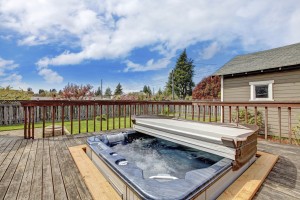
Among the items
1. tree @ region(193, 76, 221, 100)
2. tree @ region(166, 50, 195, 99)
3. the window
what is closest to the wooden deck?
the window

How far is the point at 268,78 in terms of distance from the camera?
6797 mm

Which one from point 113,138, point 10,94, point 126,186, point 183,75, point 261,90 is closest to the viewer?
point 126,186

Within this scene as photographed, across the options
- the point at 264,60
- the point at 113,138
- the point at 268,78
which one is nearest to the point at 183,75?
the point at 264,60

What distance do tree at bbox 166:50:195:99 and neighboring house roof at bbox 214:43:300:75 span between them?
19.8 meters

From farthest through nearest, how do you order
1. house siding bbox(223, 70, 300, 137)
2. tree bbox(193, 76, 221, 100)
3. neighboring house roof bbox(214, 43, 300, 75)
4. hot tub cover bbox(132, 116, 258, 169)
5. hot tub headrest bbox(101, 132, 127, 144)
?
tree bbox(193, 76, 221, 100) < neighboring house roof bbox(214, 43, 300, 75) < house siding bbox(223, 70, 300, 137) < hot tub headrest bbox(101, 132, 127, 144) < hot tub cover bbox(132, 116, 258, 169)

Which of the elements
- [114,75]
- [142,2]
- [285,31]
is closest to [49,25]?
[142,2]

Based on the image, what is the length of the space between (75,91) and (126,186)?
38.0ft

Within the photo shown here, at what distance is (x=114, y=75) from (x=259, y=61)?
104 ft

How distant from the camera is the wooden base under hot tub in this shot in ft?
4.48

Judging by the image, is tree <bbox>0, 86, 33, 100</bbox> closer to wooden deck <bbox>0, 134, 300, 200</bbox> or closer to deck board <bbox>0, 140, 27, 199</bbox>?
wooden deck <bbox>0, 134, 300, 200</bbox>

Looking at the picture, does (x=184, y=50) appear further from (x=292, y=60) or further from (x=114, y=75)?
(x=292, y=60)

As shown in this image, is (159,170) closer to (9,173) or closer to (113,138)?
(113,138)

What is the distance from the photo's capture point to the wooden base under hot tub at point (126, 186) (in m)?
1.37

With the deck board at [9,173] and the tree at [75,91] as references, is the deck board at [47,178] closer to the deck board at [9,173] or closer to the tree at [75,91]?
the deck board at [9,173]
